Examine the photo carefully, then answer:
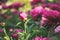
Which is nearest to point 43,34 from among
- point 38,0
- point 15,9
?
point 38,0

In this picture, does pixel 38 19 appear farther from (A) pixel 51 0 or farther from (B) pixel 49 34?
(A) pixel 51 0

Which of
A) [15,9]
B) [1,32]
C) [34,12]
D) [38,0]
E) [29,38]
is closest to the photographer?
[29,38]

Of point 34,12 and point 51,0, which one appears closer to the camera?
point 34,12

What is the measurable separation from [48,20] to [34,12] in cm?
29

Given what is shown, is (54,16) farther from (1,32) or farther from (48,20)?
(1,32)

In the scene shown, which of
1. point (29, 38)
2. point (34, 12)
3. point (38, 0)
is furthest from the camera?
point (38, 0)

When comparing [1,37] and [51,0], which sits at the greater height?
[51,0]

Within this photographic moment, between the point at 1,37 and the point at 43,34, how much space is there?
0.89ft

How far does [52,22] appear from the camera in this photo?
1759 millimetres

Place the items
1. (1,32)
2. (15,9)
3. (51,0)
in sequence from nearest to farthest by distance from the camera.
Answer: (1,32) → (15,9) → (51,0)

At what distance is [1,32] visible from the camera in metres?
1.81

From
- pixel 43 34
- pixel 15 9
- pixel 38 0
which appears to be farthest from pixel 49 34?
pixel 15 9

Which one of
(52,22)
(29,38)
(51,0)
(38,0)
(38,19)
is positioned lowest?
(29,38)

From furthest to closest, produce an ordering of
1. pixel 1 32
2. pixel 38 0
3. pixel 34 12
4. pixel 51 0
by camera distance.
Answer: pixel 51 0 < pixel 38 0 < pixel 34 12 < pixel 1 32
